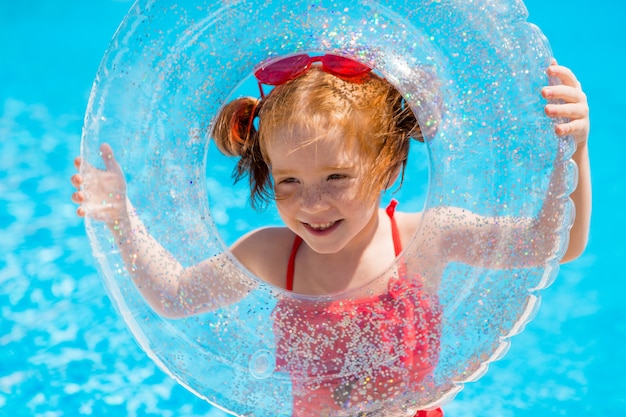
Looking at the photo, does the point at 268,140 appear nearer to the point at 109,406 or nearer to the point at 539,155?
the point at 539,155

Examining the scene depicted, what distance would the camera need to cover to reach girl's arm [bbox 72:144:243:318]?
5.56ft

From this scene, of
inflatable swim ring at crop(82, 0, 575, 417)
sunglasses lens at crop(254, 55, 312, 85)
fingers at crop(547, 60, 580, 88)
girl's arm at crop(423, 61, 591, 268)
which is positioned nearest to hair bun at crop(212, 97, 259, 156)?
sunglasses lens at crop(254, 55, 312, 85)

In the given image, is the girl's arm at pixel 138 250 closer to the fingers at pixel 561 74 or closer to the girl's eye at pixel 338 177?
the girl's eye at pixel 338 177

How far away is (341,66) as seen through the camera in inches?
74.0

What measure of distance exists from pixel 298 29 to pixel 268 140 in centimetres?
27

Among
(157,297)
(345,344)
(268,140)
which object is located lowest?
(345,344)

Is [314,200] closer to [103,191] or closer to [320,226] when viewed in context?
[320,226]

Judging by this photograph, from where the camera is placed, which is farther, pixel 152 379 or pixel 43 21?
pixel 43 21

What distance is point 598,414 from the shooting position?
9.86ft

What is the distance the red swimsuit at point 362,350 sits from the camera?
1.66 meters

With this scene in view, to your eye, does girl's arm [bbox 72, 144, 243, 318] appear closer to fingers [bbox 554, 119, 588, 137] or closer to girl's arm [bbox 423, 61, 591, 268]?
girl's arm [bbox 423, 61, 591, 268]

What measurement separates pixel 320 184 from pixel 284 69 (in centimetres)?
30

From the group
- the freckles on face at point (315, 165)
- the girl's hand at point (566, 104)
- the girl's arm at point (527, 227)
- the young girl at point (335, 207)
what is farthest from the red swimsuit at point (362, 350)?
the girl's hand at point (566, 104)

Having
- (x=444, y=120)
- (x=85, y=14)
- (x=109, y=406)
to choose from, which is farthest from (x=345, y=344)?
(x=85, y=14)
